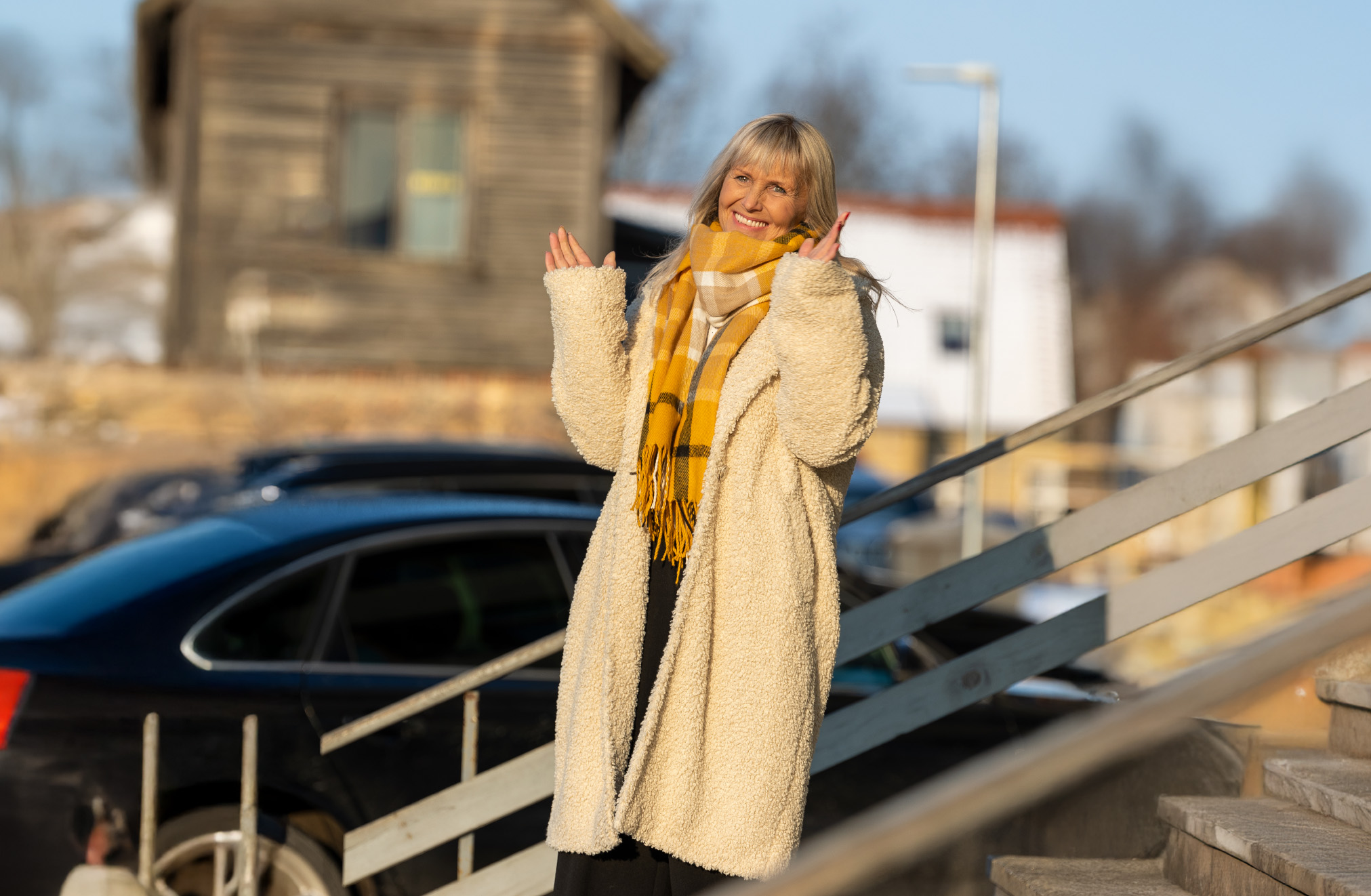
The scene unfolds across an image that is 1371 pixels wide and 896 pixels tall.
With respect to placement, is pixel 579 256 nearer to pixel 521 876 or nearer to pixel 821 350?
pixel 821 350

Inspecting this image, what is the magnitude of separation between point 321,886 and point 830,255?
2.35 meters

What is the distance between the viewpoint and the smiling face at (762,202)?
8.34 feet

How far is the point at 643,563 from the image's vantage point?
8.13 feet

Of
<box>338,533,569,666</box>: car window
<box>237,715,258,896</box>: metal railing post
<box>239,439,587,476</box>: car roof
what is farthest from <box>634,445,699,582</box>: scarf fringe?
<box>239,439,587,476</box>: car roof

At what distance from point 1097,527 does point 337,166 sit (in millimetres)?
14928

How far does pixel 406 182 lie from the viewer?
56.2 feet

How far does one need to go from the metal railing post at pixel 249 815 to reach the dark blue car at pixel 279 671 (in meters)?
0.17

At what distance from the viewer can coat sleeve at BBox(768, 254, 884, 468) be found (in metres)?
2.31

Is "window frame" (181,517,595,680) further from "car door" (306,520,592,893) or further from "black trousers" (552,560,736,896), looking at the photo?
"black trousers" (552,560,736,896)

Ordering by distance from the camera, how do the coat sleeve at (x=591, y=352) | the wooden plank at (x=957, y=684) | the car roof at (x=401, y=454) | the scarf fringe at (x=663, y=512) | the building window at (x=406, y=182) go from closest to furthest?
the scarf fringe at (x=663, y=512) < the coat sleeve at (x=591, y=352) < the wooden plank at (x=957, y=684) < the car roof at (x=401, y=454) < the building window at (x=406, y=182)

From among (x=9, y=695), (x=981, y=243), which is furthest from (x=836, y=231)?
(x=981, y=243)

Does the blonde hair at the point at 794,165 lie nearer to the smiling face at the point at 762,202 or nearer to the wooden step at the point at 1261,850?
the smiling face at the point at 762,202

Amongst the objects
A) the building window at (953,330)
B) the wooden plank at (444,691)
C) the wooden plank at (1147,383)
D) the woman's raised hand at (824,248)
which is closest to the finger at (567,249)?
the woman's raised hand at (824,248)

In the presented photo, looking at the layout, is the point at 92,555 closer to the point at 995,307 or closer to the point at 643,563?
the point at 643,563
